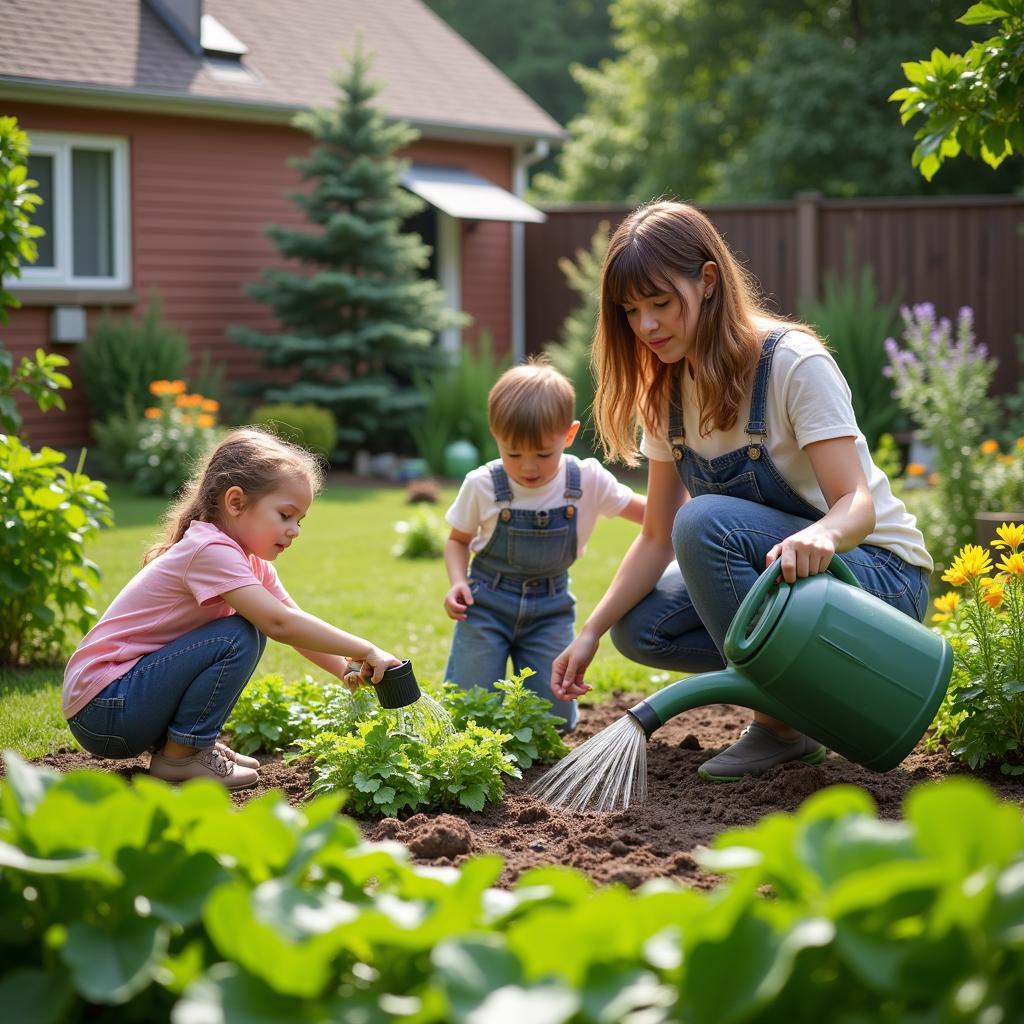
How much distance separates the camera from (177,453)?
9375mm

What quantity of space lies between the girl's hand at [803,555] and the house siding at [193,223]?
8.83 m

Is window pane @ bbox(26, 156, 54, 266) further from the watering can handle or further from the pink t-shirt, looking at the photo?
the watering can handle

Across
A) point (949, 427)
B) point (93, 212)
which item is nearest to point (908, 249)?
point (949, 427)

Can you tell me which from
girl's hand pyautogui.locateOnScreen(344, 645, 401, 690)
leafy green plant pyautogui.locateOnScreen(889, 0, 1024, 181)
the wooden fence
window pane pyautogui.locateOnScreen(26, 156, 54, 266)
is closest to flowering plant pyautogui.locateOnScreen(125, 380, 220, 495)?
window pane pyautogui.locateOnScreen(26, 156, 54, 266)

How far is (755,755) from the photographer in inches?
124

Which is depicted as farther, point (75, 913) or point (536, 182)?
point (536, 182)

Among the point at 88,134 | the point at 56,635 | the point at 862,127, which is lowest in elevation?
the point at 56,635

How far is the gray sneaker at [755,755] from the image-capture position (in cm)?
310

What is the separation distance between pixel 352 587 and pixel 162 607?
311cm

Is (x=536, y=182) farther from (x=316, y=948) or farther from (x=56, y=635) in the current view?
(x=316, y=948)

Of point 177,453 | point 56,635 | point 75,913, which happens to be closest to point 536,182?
point 177,453

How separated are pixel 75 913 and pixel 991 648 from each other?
2198mm

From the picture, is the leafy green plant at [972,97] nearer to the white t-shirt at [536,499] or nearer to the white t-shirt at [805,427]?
the white t-shirt at [805,427]

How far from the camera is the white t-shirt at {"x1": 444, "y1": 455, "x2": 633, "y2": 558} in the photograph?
3896mm
